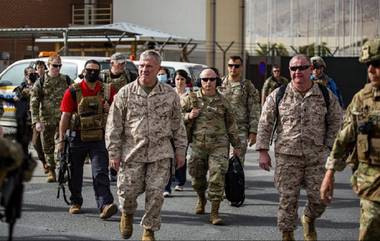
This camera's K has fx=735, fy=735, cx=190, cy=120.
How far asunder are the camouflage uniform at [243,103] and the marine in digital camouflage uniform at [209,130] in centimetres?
77

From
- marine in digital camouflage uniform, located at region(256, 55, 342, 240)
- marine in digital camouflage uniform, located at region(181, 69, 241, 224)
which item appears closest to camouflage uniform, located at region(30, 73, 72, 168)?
marine in digital camouflage uniform, located at region(181, 69, 241, 224)

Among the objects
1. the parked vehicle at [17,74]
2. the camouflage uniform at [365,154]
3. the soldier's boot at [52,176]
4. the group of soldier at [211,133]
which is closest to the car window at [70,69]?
the parked vehicle at [17,74]

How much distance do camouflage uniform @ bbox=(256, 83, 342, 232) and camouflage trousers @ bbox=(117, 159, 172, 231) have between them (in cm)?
99

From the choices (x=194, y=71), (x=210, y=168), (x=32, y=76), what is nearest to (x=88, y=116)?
(x=210, y=168)

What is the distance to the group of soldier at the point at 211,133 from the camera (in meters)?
5.10

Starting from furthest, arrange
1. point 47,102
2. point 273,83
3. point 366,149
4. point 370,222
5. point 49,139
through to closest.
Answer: point 273,83 < point 49,139 < point 47,102 < point 366,149 < point 370,222

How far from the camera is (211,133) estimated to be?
808cm

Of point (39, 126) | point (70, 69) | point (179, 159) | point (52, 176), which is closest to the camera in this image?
point (179, 159)

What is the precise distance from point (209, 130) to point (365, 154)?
10.7ft

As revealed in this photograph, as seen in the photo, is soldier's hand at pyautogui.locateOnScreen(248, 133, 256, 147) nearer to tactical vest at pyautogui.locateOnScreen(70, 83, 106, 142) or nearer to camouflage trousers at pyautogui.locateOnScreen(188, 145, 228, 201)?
camouflage trousers at pyautogui.locateOnScreen(188, 145, 228, 201)

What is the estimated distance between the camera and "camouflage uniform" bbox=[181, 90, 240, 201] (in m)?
8.06

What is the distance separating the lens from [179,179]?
33.1 ft

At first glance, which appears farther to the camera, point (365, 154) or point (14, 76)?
point (14, 76)

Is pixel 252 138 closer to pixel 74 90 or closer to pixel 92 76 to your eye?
pixel 92 76
